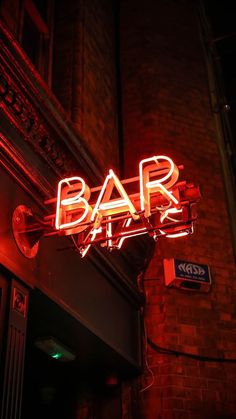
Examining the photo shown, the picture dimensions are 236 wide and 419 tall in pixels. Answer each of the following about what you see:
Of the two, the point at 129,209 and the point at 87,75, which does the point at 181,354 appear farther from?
the point at 87,75

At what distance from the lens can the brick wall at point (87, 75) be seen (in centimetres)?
722

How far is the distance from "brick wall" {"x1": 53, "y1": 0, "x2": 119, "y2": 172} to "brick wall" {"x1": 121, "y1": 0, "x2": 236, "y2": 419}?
400 mm

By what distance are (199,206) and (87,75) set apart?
96.6 inches

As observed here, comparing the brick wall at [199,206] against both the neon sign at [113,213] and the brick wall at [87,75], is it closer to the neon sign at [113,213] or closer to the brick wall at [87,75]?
the brick wall at [87,75]

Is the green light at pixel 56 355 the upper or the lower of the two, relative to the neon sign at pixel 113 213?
lower

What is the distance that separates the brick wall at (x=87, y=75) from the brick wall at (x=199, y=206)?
40cm

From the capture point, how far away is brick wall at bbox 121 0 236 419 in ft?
20.6

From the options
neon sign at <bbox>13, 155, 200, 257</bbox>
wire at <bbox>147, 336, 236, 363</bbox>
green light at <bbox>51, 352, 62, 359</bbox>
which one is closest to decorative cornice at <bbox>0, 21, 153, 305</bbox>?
neon sign at <bbox>13, 155, 200, 257</bbox>

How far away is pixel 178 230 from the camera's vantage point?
15.1ft

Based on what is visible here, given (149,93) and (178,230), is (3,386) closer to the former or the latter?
(178,230)

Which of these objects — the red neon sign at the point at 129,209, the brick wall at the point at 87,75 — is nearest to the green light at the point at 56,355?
the red neon sign at the point at 129,209

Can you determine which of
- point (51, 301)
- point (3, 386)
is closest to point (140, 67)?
point (51, 301)

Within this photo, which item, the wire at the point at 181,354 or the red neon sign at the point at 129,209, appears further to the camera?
the wire at the point at 181,354

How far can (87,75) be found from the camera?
300 inches
